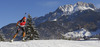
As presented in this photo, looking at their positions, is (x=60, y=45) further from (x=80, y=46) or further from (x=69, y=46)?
(x=80, y=46)

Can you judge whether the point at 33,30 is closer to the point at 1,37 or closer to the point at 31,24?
the point at 31,24

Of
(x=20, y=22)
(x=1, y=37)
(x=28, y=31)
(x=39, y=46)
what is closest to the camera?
(x=39, y=46)

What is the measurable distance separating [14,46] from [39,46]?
6.36ft

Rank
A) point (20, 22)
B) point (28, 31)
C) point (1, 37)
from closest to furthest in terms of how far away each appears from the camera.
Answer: point (20, 22), point (28, 31), point (1, 37)

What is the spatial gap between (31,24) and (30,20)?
1214 millimetres

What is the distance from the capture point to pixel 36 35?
4319cm

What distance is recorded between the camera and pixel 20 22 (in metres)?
14.8

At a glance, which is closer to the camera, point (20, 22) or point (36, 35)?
point (20, 22)

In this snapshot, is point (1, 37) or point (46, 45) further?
point (1, 37)

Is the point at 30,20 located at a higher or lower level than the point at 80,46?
higher

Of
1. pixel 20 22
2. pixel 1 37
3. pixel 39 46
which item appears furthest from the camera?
pixel 1 37

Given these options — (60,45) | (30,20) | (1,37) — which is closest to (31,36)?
(30,20)

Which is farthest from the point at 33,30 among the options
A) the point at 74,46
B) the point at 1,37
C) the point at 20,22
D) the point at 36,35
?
the point at 74,46

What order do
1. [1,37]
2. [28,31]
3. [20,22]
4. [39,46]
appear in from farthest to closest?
[1,37], [28,31], [20,22], [39,46]
